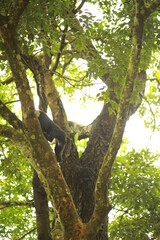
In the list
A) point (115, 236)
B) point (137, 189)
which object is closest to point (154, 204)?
point (137, 189)

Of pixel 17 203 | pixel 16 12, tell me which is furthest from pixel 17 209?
pixel 16 12

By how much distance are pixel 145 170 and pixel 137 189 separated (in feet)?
2.86

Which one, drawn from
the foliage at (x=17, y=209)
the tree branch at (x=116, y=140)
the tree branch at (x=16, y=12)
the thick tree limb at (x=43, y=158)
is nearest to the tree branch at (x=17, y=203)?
the foliage at (x=17, y=209)

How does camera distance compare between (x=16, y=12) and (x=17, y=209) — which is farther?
(x=17, y=209)

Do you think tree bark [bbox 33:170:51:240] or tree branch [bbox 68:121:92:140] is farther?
tree branch [bbox 68:121:92:140]

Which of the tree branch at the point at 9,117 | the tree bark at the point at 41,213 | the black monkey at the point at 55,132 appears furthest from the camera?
the black monkey at the point at 55,132

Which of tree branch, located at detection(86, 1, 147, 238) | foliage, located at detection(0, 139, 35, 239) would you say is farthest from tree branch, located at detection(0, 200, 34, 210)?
tree branch, located at detection(86, 1, 147, 238)

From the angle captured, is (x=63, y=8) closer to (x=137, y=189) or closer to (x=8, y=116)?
(x=8, y=116)

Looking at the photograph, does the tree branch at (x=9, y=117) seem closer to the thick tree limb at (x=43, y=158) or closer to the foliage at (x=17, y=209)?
the thick tree limb at (x=43, y=158)

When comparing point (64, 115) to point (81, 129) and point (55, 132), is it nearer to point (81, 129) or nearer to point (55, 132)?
point (55, 132)

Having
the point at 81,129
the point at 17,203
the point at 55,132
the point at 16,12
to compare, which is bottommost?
the point at 17,203

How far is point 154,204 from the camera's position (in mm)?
5410

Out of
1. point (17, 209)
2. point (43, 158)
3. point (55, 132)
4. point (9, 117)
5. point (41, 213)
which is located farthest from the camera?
point (17, 209)

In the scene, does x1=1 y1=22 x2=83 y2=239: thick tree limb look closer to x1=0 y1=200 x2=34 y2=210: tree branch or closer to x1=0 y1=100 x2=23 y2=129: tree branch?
x1=0 y1=100 x2=23 y2=129: tree branch
